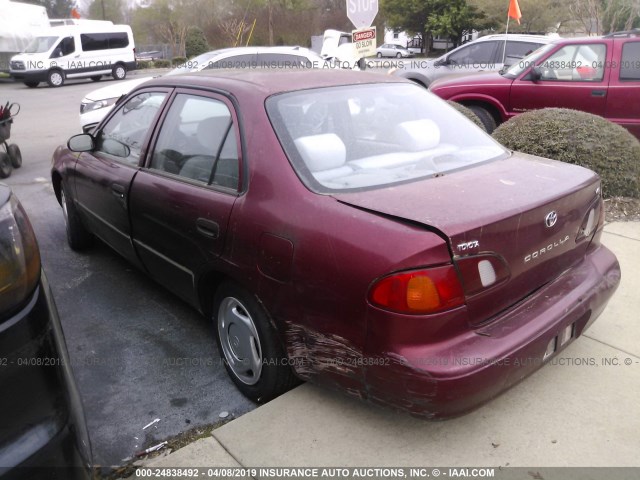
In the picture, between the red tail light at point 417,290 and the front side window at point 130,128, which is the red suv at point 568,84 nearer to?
the front side window at point 130,128

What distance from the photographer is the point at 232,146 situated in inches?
115

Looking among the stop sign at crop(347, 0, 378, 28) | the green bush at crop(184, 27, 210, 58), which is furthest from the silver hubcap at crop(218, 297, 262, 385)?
the green bush at crop(184, 27, 210, 58)

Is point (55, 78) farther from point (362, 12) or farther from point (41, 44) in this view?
point (362, 12)

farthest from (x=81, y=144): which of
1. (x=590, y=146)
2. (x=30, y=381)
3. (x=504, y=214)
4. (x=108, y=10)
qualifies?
(x=108, y=10)

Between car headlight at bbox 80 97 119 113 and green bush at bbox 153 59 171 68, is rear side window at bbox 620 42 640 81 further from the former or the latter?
green bush at bbox 153 59 171 68

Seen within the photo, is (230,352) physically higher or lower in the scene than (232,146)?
lower

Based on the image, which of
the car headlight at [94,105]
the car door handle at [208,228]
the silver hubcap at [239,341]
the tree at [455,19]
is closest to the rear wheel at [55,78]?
the car headlight at [94,105]

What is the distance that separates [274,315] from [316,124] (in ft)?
3.33

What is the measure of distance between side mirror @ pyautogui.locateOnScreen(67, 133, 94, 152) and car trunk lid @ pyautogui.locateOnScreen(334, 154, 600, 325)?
2542mm

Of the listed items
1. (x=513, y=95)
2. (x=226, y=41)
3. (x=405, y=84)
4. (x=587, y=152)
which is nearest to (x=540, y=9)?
(x=226, y=41)

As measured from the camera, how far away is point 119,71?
2562 centimetres

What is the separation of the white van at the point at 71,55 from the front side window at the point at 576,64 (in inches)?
837

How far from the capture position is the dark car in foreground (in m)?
1.57

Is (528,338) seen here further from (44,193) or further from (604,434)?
(44,193)
